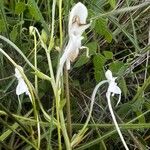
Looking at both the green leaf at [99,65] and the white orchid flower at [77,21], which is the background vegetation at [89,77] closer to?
the green leaf at [99,65]

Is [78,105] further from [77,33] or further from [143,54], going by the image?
[77,33]

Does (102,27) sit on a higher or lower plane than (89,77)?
higher

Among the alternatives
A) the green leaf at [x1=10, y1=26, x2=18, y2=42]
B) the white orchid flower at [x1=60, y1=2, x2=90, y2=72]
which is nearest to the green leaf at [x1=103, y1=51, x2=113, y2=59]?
the green leaf at [x1=10, y1=26, x2=18, y2=42]

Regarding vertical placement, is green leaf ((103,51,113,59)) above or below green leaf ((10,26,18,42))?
below

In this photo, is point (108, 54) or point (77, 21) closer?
point (77, 21)

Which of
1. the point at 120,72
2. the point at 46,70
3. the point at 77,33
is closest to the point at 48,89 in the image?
the point at 46,70

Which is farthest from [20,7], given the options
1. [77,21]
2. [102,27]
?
[77,21]

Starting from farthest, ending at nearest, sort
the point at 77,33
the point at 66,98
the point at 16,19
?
the point at 16,19 → the point at 66,98 → the point at 77,33

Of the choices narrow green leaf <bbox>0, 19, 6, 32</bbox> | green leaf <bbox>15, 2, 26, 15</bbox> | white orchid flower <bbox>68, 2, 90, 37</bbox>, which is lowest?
narrow green leaf <bbox>0, 19, 6, 32</bbox>

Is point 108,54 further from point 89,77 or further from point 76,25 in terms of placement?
point 76,25

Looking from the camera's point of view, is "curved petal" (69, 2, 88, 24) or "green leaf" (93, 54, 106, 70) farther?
"green leaf" (93, 54, 106, 70)

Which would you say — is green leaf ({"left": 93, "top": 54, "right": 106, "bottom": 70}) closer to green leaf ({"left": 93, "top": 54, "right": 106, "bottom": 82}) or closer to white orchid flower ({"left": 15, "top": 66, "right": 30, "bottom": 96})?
green leaf ({"left": 93, "top": 54, "right": 106, "bottom": 82})
